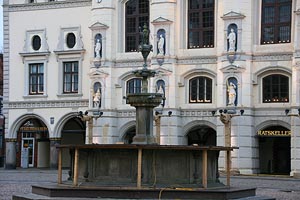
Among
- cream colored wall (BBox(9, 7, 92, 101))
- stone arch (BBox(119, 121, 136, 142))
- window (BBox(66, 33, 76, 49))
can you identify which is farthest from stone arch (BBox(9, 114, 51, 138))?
stone arch (BBox(119, 121, 136, 142))

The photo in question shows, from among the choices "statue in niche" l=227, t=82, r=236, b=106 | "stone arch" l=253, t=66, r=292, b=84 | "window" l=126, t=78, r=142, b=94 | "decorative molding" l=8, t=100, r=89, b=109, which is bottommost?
"decorative molding" l=8, t=100, r=89, b=109

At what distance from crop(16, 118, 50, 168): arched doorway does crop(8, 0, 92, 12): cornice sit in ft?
28.2

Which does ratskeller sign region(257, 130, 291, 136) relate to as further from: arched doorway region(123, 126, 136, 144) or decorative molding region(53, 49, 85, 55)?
decorative molding region(53, 49, 85, 55)

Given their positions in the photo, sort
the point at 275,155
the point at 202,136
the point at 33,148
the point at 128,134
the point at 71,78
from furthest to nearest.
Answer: the point at 33,148 → the point at 202,136 → the point at 71,78 → the point at 275,155 → the point at 128,134

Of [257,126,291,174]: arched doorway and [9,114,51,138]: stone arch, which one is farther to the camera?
[9,114,51,138]: stone arch

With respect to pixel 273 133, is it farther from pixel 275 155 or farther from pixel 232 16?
pixel 232 16

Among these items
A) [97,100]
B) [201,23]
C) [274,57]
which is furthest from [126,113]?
[274,57]

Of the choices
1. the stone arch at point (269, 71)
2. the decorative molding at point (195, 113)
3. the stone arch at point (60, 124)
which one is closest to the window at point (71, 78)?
the stone arch at point (60, 124)

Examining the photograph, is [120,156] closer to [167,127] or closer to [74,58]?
[167,127]

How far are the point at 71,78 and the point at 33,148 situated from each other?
9.81 metres

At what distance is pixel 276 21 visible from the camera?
46562mm

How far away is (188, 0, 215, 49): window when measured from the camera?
48.4 m

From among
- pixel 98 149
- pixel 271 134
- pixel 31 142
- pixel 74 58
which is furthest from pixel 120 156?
pixel 31 142

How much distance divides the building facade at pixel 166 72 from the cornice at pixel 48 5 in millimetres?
69
